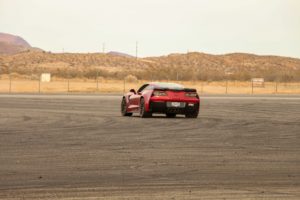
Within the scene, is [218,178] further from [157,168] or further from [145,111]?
[145,111]

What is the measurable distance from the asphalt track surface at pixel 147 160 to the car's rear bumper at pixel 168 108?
2797mm

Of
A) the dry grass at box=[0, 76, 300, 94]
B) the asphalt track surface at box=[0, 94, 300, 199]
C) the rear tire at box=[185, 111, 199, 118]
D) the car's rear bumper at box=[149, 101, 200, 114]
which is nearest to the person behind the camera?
the asphalt track surface at box=[0, 94, 300, 199]

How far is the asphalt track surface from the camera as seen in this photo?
32.7 feet

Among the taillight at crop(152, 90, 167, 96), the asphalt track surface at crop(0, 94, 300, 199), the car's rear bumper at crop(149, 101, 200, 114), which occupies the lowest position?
the asphalt track surface at crop(0, 94, 300, 199)

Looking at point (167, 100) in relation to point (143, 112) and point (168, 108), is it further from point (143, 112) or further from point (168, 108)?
point (143, 112)

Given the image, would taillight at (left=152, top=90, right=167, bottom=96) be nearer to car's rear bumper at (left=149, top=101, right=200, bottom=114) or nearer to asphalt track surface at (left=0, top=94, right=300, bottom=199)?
car's rear bumper at (left=149, top=101, right=200, bottom=114)

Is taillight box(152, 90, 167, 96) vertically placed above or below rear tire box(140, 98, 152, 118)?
above

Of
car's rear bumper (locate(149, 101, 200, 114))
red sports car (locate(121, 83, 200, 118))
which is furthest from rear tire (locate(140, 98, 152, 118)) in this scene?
car's rear bumper (locate(149, 101, 200, 114))

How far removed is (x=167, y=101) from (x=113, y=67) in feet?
514

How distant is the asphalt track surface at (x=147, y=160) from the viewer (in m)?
9.97

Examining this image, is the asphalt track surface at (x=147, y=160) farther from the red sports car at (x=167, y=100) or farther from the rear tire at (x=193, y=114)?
the rear tire at (x=193, y=114)

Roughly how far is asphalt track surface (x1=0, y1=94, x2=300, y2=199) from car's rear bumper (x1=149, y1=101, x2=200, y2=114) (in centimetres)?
280

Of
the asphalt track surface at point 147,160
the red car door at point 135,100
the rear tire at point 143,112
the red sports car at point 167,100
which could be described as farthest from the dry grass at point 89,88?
the asphalt track surface at point 147,160

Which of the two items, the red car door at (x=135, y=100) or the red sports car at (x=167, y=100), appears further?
the red car door at (x=135, y=100)
